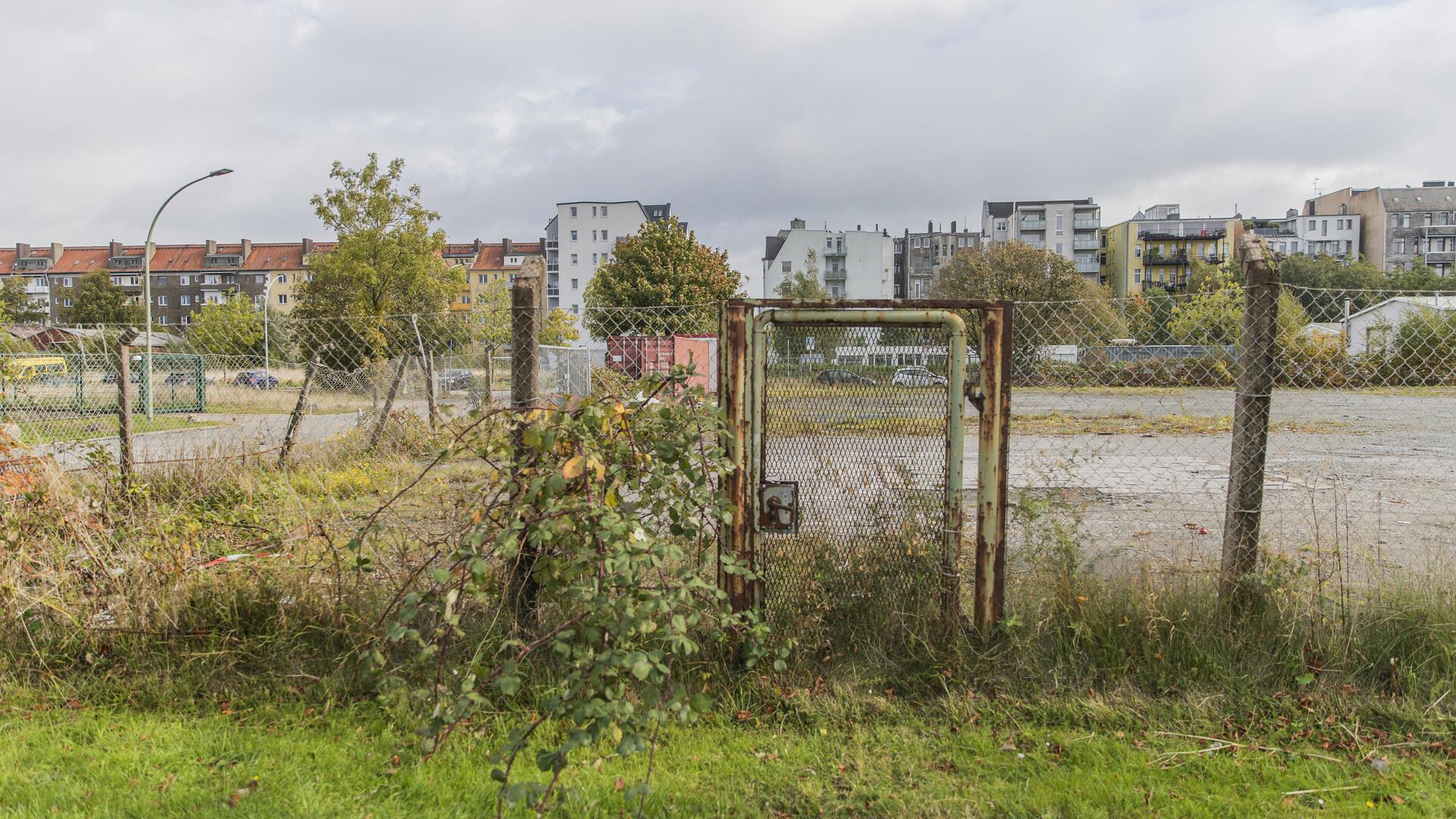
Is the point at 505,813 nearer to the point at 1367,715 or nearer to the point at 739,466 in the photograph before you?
the point at 739,466

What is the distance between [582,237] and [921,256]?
41.4 meters

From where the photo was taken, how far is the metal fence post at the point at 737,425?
3.66 m

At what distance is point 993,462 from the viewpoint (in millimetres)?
3695

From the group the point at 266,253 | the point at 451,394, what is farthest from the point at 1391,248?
the point at 266,253

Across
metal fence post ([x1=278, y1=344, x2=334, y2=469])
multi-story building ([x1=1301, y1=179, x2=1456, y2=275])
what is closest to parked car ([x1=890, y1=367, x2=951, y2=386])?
metal fence post ([x1=278, y1=344, x2=334, y2=469])

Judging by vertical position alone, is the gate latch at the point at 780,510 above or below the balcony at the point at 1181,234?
below

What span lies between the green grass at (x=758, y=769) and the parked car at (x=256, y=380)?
7162 mm

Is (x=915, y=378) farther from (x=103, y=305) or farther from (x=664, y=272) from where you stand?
(x=103, y=305)

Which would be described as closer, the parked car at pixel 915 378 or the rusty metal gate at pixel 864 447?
the rusty metal gate at pixel 864 447

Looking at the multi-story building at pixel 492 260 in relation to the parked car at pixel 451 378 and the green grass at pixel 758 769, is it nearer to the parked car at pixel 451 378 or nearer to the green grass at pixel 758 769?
the parked car at pixel 451 378

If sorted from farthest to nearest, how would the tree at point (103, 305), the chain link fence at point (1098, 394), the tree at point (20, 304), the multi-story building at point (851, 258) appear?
1. the multi-story building at point (851, 258)
2. the tree at point (103, 305)
3. the tree at point (20, 304)
4. the chain link fence at point (1098, 394)

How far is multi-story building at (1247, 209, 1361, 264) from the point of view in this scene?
10306 centimetres

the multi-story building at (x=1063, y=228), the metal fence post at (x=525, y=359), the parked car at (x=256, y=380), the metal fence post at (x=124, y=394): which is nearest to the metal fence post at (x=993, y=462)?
the metal fence post at (x=525, y=359)

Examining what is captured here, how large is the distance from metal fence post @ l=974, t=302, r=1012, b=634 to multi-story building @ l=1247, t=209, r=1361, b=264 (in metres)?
119
